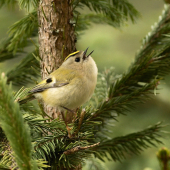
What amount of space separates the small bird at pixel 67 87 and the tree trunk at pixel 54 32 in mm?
45

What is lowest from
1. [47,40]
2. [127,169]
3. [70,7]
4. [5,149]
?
[127,169]

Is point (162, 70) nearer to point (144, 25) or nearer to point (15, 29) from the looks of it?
point (15, 29)

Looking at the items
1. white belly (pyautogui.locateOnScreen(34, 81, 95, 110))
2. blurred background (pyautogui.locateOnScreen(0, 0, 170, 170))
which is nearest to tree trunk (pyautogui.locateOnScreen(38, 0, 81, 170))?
white belly (pyautogui.locateOnScreen(34, 81, 95, 110))

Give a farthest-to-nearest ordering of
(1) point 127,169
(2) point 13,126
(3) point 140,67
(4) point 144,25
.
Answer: (4) point 144,25, (1) point 127,169, (3) point 140,67, (2) point 13,126

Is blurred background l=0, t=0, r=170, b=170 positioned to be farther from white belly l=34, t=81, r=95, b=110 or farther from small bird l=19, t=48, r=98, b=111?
white belly l=34, t=81, r=95, b=110

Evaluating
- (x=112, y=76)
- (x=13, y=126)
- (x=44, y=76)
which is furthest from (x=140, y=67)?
(x=13, y=126)

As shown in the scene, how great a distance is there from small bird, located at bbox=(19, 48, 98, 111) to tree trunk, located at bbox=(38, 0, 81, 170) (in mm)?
45

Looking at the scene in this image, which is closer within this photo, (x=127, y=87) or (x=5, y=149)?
(x=5, y=149)

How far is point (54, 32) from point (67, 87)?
0.31 metres

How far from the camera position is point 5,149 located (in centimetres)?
85

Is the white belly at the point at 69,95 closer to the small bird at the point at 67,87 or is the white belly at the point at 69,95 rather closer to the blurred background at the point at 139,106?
the small bird at the point at 67,87

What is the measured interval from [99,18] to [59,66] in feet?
2.20

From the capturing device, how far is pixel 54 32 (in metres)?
1.19

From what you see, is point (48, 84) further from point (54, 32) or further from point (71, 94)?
point (54, 32)
